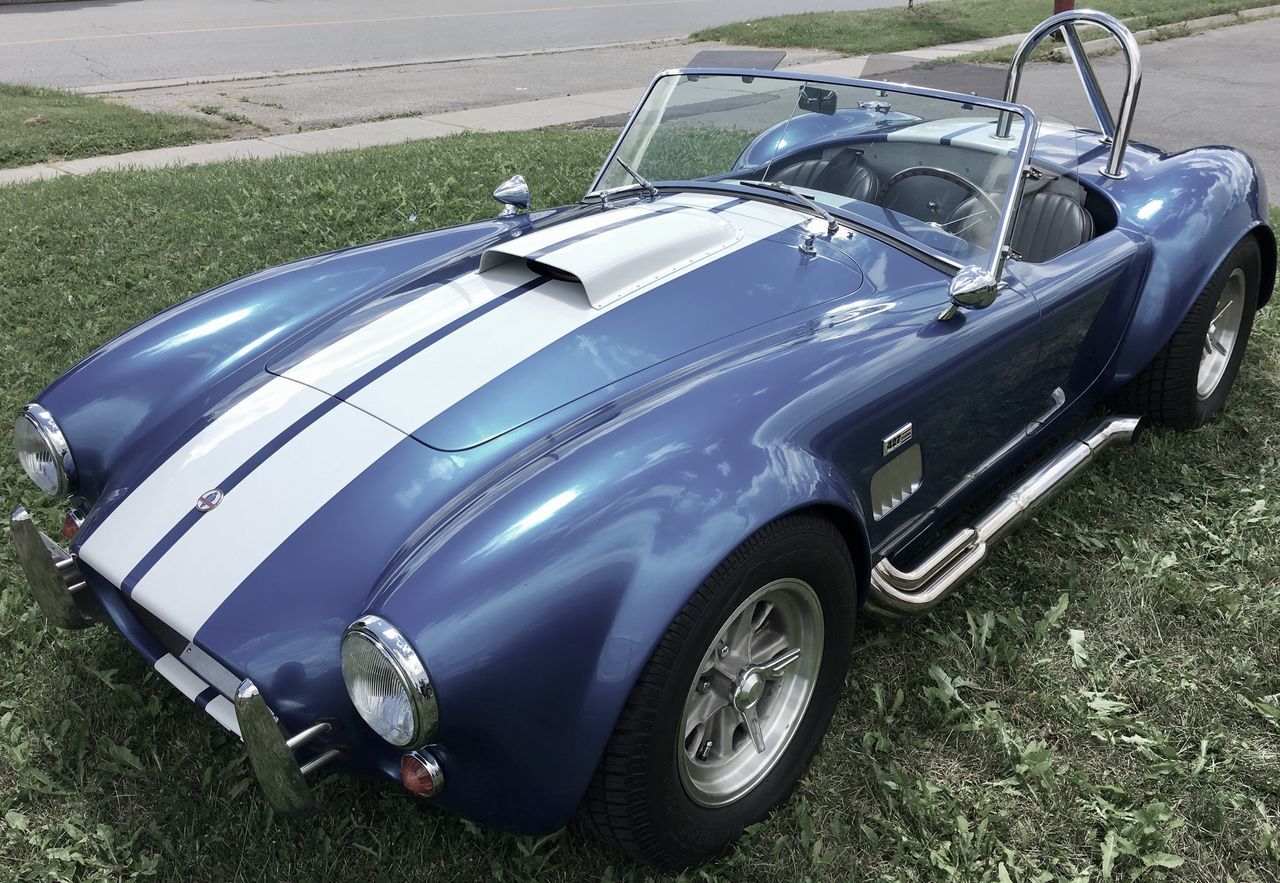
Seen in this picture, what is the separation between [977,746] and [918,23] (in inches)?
554

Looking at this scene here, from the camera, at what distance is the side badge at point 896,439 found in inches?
93.9

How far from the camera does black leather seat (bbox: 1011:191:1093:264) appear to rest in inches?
133

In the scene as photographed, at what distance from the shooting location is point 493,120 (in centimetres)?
902

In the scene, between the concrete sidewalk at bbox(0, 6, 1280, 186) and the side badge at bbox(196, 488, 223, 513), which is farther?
the concrete sidewalk at bbox(0, 6, 1280, 186)

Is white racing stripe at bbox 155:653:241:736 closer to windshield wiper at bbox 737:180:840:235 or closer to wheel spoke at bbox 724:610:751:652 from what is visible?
wheel spoke at bbox 724:610:751:652

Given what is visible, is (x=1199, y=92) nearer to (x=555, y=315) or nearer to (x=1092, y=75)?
(x=1092, y=75)

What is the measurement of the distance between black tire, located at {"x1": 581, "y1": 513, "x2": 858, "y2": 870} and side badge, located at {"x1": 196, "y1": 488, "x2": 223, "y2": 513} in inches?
39.5

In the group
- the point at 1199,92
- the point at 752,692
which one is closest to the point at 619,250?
the point at 752,692

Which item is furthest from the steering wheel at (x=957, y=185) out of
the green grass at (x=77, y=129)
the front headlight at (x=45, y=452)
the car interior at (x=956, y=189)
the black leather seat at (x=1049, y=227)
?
the green grass at (x=77, y=129)

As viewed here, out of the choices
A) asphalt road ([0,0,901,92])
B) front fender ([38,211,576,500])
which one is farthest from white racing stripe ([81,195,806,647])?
asphalt road ([0,0,901,92])

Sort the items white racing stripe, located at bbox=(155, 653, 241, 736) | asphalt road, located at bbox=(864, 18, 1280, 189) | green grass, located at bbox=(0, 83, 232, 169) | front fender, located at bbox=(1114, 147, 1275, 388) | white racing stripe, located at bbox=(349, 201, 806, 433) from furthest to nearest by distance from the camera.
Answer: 1. asphalt road, located at bbox=(864, 18, 1280, 189)
2. green grass, located at bbox=(0, 83, 232, 169)
3. front fender, located at bbox=(1114, 147, 1275, 388)
4. white racing stripe, located at bbox=(349, 201, 806, 433)
5. white racing stripe, located at bbox=(155, 653, 241, 736)

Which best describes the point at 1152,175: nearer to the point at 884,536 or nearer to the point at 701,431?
the point at 884,536

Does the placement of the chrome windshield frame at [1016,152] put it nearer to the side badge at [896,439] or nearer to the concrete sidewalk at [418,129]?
the side badge at [896,439]

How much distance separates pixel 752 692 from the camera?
2119mm
